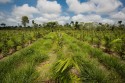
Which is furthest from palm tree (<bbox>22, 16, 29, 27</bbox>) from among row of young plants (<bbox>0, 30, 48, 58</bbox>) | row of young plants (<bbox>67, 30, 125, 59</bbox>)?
row of young plants (<bbox>67, 30, 125, 59</bbox>)

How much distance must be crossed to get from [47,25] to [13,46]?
5537cm

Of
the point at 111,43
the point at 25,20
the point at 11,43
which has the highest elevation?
the point at 25,20

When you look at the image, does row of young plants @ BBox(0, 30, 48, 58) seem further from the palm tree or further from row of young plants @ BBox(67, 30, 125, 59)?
the palm tree

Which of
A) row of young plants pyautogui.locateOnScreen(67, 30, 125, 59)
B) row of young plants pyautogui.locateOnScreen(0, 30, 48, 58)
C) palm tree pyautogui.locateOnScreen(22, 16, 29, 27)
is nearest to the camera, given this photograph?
row of young plants pyautogui.locateOnScreen(67, 30, 125, 59)

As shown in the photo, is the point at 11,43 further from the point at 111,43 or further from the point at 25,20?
the point at 25,20

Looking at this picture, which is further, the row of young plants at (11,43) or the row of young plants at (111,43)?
the row of young plants at (11,43)

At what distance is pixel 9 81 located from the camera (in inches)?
156

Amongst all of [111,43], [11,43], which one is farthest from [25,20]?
[111,43]

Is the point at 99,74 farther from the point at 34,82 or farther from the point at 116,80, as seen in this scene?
the point at 34,82

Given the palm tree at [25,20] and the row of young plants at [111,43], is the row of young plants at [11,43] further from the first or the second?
the palm tree at [25,20]

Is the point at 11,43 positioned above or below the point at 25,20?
below

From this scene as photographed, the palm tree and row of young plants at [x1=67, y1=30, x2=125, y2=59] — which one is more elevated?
the palm tree

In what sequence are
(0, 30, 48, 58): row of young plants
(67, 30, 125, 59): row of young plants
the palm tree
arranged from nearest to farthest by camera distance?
1. (67, 30, 125, 59): row of young plants
2. (0, 30, 48, 58): row of young plants
3. the palm tree

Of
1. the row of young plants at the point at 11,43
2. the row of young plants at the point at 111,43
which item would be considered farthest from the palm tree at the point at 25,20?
the row of young plants at the point at 111,43
